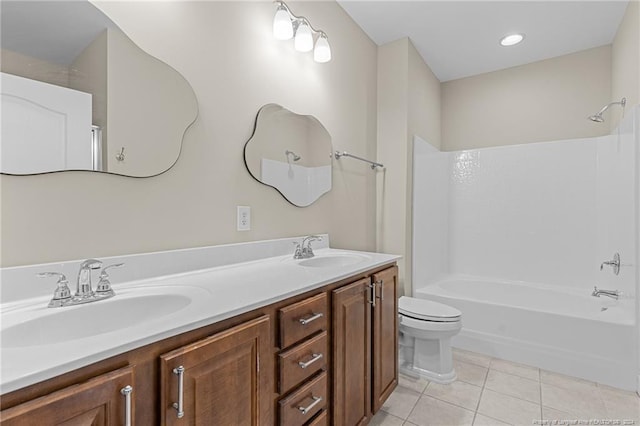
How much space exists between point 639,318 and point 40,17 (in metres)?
3.30

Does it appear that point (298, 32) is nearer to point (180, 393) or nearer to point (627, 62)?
point (180, 393)

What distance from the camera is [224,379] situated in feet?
2.71

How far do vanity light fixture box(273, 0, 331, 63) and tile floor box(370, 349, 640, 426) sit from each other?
83.5 inches

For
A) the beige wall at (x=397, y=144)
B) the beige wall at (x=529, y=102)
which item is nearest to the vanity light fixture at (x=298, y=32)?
the beige wall at (x=397, y=144)

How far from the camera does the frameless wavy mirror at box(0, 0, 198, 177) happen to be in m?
0.90

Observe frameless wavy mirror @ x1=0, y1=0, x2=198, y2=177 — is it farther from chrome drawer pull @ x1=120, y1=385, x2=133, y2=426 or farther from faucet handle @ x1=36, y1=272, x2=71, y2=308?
chrome drawer pull @ x1=120, y1=385, x2=133, y2=426

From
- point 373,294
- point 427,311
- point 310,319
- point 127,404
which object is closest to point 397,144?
point 427,311

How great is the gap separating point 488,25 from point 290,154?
197 cm

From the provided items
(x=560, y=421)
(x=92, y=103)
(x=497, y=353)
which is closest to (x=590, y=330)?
(x=497, y=353)

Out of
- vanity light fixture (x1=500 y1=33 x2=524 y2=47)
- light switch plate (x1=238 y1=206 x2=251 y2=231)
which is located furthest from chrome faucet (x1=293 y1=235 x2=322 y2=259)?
vanity light fixture (x1=500 y1=33 x2=524 y2=47)

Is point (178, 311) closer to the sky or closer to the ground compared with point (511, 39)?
closer to the ground

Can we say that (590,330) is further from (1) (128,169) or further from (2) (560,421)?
(1) (128,169)

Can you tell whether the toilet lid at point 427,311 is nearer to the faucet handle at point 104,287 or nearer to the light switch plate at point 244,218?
the light switch plate at point 244,218

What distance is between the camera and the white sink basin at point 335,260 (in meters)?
1.78
